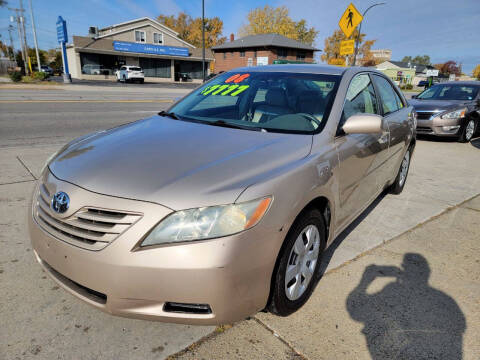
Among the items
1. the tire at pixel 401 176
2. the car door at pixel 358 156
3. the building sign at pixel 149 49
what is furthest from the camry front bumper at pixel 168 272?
the building sign at pixel 149 49

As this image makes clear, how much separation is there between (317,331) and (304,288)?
0.28 metres

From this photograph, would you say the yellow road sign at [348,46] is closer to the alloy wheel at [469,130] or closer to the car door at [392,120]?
the alloy wheel at [469,130]

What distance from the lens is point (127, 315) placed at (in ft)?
5.79

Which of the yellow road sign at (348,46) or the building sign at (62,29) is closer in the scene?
the yellow road sign at (348,46)

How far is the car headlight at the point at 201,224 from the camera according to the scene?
1.67 metres

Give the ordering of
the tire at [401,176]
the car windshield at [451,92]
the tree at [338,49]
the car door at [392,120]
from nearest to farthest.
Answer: the car door at [392,120] → the tire at [401,176] → the car windshield at [451,92] → the tree at [338,49]

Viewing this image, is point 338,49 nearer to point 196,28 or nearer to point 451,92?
point 196,28

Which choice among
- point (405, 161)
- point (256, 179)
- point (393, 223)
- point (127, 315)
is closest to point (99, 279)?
point (127, 315)

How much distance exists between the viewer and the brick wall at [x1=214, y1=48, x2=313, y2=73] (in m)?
51.6

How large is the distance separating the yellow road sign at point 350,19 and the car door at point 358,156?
9.70m

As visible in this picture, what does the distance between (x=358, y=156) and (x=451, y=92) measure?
29.4ft

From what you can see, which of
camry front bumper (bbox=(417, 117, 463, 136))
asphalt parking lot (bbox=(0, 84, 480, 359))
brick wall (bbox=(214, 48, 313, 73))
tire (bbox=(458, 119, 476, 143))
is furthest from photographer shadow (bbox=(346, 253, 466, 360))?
brick wall (bbox=(214, 48, 313, 73))

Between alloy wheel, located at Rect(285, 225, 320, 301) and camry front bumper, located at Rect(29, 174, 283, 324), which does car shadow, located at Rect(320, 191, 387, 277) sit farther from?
camry front bumper, located at Rect(29, 174, 283, 324)

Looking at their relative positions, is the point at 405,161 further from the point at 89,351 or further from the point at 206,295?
the point at 89,351
